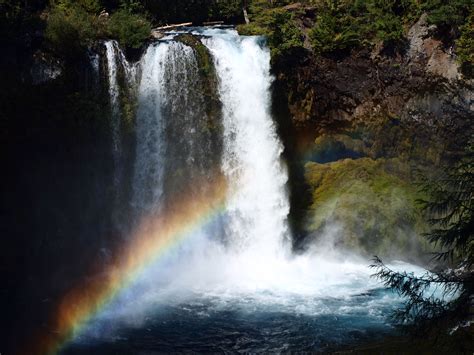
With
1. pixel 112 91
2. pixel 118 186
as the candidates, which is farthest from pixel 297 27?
pixel 118 186

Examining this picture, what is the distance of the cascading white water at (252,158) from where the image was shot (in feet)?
67.8

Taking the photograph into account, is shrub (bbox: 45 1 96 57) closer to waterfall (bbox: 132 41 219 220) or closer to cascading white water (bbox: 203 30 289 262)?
waterfall (bbox: 132 41 219 220)

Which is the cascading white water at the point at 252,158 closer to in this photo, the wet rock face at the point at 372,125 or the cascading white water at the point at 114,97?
the wet rock face at the point at 372,125

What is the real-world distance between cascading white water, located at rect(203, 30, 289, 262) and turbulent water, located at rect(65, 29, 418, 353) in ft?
0.13

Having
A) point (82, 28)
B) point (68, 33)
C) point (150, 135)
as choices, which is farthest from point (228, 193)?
point (68, 33)

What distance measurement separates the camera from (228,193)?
21125 mm

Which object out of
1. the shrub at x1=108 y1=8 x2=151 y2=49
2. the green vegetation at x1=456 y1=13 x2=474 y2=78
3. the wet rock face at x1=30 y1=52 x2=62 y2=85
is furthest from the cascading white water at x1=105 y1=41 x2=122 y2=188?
the green vegetation at x1=456 y1=13 x2=474 y2=78

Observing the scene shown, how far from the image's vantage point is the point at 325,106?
2156 cm

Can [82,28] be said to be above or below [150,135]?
above

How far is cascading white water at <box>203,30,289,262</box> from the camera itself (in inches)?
813

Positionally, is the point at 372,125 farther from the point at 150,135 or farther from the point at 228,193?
the point at 150,135

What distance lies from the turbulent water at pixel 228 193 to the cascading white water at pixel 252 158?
41mm

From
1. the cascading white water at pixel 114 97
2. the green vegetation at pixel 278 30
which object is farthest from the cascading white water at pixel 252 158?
the cascading white water at pixel 114 97

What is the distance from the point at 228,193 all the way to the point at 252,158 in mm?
1738
